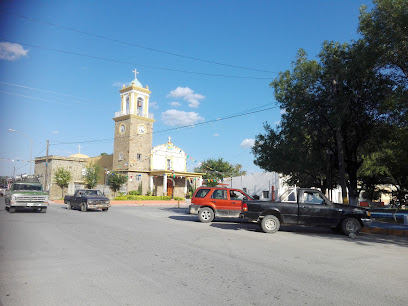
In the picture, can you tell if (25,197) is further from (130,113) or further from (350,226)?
(130,113)

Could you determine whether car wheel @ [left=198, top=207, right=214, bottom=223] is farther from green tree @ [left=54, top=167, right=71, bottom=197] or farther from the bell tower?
green tree @ [left=54, top=167, right=71, bottom=197]

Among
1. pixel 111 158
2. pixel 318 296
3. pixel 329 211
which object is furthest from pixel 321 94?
pixel 111 158

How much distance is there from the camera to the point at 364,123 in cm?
1736

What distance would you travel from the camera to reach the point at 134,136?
140 ft

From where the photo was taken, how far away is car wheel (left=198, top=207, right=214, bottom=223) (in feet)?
53.2

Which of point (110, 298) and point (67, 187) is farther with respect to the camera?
point (67, 187)

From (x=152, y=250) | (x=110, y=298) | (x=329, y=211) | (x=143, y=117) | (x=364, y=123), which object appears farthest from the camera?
(x=143, y=117)

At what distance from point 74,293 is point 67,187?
4334 centimetres

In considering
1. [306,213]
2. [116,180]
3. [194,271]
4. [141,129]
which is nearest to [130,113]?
[141,129]

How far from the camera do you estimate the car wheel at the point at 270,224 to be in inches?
500

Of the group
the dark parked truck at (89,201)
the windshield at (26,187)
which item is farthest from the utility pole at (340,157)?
the windshield at (26,187)

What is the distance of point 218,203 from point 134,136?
28.8 metres

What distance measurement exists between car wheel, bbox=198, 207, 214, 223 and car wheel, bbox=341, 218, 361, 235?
6320 millimetres

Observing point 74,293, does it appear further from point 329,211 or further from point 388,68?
point 388,68
